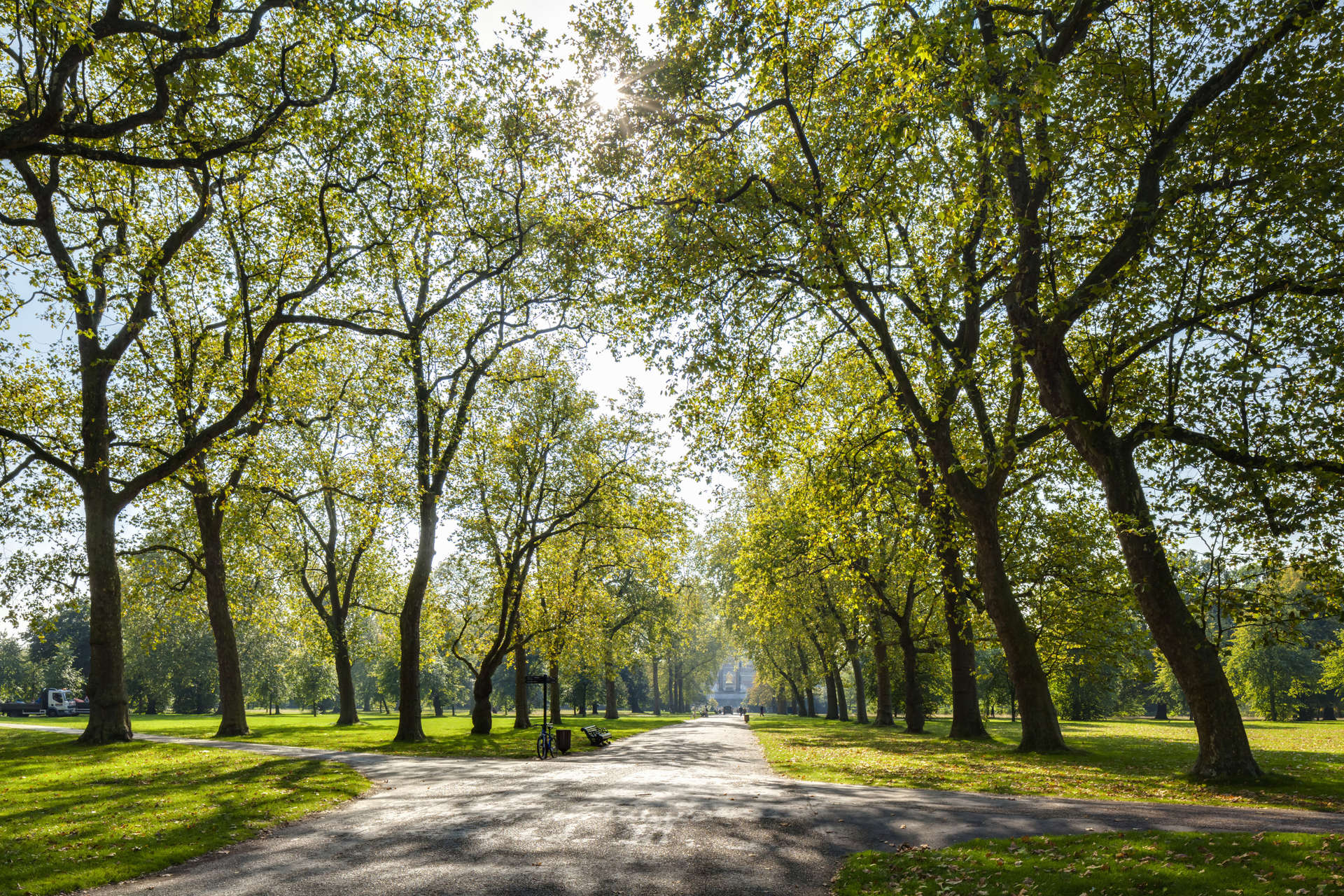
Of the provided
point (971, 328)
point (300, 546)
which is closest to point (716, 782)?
point (971, 328)

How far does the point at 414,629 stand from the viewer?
25125 millimetres

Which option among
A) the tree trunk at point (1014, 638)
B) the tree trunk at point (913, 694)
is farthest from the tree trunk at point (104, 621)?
the tree trunk at point (913, 694)

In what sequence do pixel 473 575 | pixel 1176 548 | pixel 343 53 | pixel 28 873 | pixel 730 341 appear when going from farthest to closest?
pixel 473 575, pixel 730 341, pixel 343 53, pixel 1176 548, pixel 28 873

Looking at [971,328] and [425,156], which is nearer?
[971,328]

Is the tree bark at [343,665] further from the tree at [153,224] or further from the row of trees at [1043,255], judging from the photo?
the row of trees at [1043,255]

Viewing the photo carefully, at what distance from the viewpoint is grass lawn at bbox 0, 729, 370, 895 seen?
8.38 meters

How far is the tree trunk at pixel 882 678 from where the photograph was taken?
3234 cm

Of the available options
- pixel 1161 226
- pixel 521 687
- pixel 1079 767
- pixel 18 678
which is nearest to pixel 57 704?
pixel 18 678

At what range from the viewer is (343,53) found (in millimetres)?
17000

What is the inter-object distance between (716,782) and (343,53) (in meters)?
19.1

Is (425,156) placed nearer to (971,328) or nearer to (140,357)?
(140,357)

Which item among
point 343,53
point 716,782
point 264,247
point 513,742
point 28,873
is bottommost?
point 513,742

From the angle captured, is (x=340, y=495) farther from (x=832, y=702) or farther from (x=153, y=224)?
(x=832, y=702)

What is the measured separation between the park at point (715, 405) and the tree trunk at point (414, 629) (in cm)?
20
